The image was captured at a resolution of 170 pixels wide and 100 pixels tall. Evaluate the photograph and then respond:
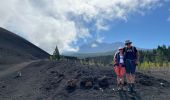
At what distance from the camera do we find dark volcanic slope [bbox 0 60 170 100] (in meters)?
20.8

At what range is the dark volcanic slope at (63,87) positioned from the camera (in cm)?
2080

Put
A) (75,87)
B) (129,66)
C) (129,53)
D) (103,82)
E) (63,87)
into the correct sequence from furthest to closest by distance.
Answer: (103,82)
(63,87)
(75,87)
(129,53)
(129,66)

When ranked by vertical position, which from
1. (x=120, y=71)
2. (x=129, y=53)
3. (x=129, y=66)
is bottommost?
(x=120, y=71)

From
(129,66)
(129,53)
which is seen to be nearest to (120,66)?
(129,66)

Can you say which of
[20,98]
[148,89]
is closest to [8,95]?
[20,98]

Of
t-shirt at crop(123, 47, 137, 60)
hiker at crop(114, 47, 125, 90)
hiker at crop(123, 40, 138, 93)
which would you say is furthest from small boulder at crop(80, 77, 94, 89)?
t-shirt at crop(123, 47, 137, 60)

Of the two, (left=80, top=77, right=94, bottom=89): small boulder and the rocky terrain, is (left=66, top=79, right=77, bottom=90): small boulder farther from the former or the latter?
(left=80, top=77, right=94, bottom=89): small boulder

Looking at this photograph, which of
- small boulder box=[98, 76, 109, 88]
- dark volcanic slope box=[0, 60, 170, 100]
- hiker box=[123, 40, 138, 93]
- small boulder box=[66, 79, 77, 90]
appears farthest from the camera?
small boulder box=[98, 76, 109, 88]

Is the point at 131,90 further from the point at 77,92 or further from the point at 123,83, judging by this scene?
the point at 77,92

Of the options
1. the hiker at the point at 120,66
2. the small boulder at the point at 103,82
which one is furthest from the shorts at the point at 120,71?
the small boulder at the point at 103,82

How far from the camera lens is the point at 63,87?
22406mm

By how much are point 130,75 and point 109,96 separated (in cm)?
161

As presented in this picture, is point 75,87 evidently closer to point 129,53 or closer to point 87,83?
point 87,83

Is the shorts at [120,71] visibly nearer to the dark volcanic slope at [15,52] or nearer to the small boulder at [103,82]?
the small boulder at [103,82]
